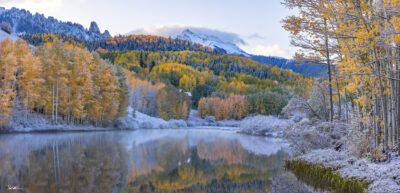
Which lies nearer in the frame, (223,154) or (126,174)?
(126,174)

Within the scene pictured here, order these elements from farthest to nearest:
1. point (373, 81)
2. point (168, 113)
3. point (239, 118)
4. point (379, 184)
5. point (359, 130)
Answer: point (239, 118)
point (168, 113)
point (359, 130)
point (373, 81)
point (379, 184)

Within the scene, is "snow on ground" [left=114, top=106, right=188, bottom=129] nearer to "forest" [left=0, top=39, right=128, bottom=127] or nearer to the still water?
"forest" [left=0, top=39, right=128, bottom=127]

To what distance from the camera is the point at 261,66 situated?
18975 centimetres

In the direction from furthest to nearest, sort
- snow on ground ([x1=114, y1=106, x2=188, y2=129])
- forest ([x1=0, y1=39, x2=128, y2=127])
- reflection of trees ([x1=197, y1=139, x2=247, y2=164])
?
snow on ground ([x1=114, y1=106, x2=188, y2=129]) < forest ([x1=0, y1=39, x2=128, y2=127]) < reflection of trees ([x1=197, y1=139, x2=247, y2=164])

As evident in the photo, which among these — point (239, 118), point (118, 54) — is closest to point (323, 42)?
point (239, 118)

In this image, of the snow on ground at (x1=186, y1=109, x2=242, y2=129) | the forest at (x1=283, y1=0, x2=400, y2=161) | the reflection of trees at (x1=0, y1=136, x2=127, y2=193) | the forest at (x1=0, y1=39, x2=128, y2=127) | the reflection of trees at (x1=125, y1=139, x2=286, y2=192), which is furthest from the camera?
the snow on ground at (x1=186, y1=109, x2=242, y2=129)

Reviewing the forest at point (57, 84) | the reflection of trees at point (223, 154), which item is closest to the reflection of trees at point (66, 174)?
the reflection of trees at point (223, 154)

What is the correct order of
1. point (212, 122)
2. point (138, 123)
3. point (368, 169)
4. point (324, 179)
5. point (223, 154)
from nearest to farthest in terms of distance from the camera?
1. point (368, 169)
2. point (324, 179)
3. point (223, 154)
4. point (138, 123)
5. point (212, 122)

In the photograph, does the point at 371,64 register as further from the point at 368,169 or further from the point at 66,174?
the point at 66,174

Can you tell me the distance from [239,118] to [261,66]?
106995mm

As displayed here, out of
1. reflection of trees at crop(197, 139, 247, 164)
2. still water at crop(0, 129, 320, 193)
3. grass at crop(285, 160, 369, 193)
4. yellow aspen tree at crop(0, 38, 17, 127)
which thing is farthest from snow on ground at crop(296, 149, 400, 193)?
yellow aspen tree at crop(0, 38, 17, 127)

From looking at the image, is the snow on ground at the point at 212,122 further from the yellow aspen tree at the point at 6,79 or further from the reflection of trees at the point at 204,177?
the reflection of trees at the point at 204,177

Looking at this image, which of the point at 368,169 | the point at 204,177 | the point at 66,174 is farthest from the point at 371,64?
the point at 66,174

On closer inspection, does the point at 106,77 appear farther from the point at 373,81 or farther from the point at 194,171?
the point at 373,81
